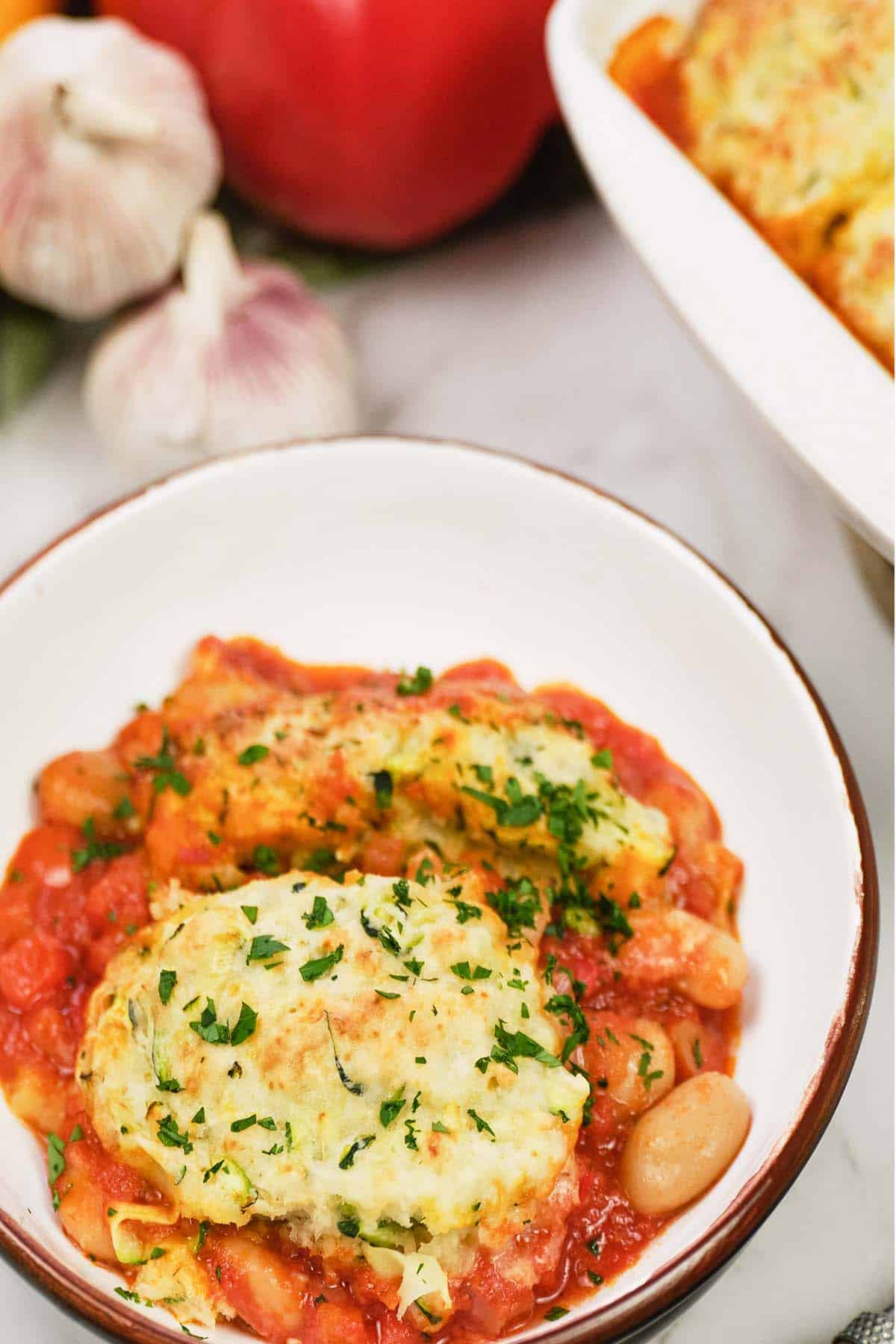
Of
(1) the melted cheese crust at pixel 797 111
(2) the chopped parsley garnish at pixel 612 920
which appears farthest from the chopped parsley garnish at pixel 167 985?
(1) the melted cheese crust at pixel 797 111

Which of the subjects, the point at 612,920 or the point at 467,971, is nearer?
the point at 467,971

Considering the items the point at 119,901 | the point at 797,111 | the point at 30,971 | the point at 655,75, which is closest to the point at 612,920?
the point at 119,901

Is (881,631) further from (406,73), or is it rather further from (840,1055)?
(406,73)

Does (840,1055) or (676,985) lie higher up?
(840,1055)

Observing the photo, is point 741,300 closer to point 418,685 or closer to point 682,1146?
point 418,685

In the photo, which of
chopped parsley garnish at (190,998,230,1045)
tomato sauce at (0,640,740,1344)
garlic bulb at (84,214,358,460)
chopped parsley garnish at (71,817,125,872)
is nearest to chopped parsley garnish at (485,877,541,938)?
tomato sauce at (0,640,740,1344)

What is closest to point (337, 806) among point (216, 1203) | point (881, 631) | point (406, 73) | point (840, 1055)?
point (216, 1203)

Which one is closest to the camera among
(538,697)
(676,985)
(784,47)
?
(676,985)
